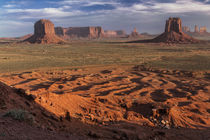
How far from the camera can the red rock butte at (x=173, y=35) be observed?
3076 inches

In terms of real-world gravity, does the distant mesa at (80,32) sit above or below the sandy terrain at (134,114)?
above

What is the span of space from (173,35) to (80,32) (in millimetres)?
113184

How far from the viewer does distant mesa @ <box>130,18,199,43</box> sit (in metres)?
78.1

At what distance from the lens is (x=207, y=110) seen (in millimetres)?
7906

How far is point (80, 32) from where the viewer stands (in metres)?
180

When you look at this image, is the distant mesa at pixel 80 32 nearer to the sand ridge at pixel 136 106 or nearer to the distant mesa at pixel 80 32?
the distant mesa at pixel 80 32

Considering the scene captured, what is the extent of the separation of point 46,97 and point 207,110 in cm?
660

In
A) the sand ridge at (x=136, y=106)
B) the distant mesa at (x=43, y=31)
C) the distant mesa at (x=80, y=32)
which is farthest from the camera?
the distant mesa at (x=80, y=32)

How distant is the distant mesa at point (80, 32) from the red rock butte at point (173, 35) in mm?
92255

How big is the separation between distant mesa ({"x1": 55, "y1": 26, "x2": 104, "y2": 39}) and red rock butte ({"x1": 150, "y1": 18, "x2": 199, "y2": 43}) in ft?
303

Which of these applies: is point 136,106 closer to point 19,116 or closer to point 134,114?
point 134,114

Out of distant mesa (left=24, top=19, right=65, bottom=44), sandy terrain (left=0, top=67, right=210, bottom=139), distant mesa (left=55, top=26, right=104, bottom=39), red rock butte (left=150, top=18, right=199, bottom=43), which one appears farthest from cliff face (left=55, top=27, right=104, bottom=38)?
sandy terrain (left=0, top=67, right=210, bottom=139)

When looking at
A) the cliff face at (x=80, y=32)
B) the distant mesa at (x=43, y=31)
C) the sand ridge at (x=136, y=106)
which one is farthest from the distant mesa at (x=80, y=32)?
the sand ridge at (x=136, y=106)

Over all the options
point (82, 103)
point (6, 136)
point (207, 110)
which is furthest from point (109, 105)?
point (6, 136)
